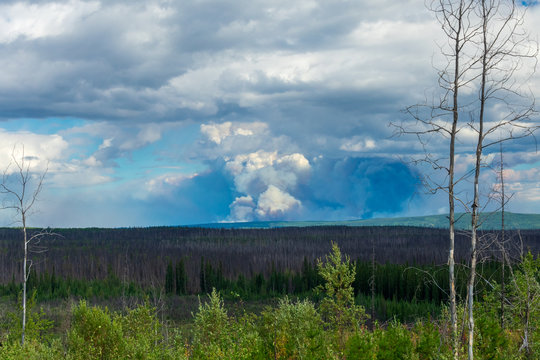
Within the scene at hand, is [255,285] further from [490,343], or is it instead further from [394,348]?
[394,348]

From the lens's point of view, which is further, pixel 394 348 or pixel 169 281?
pixel 169 281

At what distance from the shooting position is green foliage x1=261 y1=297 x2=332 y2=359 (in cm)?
1358

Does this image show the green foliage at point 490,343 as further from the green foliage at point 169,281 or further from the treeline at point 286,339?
the green foliage at point 169,281

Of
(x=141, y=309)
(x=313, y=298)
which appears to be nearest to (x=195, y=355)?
(x=141, y=309)

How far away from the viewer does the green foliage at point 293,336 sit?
535 inches

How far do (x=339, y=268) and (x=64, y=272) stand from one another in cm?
7574

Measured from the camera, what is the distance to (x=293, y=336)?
17.0 meters

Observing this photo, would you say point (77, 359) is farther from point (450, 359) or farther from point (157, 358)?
point (450, 359)

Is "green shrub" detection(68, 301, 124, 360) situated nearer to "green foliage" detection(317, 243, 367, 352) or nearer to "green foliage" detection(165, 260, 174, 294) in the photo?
"green foliage" detection(317, 243, 367, 352)

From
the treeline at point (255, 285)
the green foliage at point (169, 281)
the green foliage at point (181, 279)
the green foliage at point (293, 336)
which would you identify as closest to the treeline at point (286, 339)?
the green foliage at point (293, 336)

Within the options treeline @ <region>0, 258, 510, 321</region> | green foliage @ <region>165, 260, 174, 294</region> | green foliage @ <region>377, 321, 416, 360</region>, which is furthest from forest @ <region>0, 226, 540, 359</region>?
treeline @ <region>0, 258, 510, 321</region>

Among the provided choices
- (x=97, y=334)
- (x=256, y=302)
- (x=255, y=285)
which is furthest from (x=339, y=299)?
(x=255, y=285)

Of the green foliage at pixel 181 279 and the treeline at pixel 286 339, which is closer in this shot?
the treeline at pixel 286 339

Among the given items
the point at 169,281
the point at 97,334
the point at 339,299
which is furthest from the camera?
the point at 169,281
